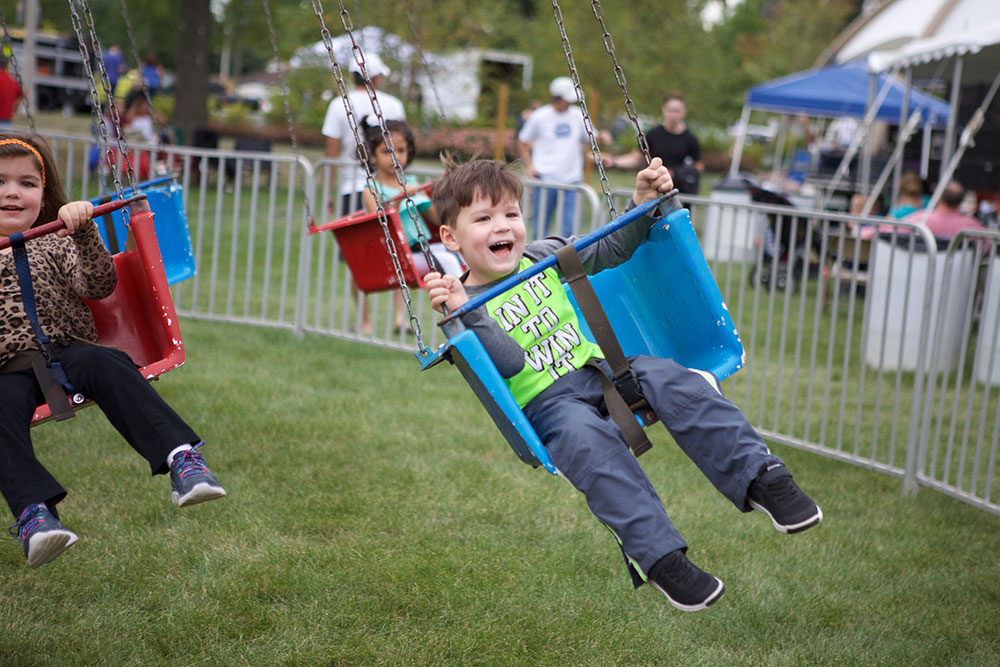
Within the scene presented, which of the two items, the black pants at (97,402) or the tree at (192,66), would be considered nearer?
the black pants at (97,402)

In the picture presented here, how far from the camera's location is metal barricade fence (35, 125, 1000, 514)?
15.5 ft

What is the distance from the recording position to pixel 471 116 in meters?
32.4

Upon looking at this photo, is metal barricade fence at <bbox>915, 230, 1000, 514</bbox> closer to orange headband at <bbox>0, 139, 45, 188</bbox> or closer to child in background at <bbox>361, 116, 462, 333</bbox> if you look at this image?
child in background at <bbox>361, 116, 462, 333</bbox>

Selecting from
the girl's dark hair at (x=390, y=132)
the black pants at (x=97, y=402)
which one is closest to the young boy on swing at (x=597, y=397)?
the black pants at (x=97, y=402)

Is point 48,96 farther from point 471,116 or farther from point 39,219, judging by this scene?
point 39,219

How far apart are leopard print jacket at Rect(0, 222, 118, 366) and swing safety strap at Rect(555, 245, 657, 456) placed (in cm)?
153

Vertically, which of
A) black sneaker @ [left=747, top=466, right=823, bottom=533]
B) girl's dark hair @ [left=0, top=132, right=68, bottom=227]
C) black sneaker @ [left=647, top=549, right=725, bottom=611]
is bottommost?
black sneaker @ [left=647, top=549, right=725, bottom=611]

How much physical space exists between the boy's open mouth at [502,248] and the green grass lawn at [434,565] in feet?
3.81

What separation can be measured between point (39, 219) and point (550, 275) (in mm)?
1877

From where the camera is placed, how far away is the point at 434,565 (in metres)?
3.59

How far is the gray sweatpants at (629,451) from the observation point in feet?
8.55

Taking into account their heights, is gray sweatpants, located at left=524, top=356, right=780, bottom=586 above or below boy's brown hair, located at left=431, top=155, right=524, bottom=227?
below

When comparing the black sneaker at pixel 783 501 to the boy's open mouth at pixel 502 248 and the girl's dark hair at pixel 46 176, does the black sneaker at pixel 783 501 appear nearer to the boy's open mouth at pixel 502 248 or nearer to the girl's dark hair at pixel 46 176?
the boy's open mouth at pixel 502 248

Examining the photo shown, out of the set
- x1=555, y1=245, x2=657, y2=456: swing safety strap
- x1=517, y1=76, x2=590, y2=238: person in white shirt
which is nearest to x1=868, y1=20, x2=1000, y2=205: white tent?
x1=517, y1=76, x2=590, y2=238: person in white shirt
